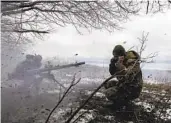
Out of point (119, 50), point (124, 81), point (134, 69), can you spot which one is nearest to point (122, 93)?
point (124, 81)

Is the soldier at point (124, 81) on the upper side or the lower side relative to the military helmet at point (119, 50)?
lower

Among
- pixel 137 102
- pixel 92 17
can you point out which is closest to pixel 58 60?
pixel 92 17

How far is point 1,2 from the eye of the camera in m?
7.70

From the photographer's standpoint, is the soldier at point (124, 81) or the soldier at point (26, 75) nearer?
the soldier at point (124, 81)

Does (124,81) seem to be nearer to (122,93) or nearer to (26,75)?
(122,93)

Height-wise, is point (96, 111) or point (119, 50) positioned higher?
point (119, 50)

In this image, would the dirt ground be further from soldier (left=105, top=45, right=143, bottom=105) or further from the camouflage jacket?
the camouflage jacket

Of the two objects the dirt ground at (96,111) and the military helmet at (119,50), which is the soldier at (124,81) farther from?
the dirt ground at (96,111)

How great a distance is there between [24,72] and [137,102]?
5.54 metres

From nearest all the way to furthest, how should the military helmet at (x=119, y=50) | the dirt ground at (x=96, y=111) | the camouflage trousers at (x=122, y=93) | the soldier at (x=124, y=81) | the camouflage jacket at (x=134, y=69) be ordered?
the dirt ground at (x=96, y=111), the camouflage jacket at (x=134, y=69), the soldier at (x=124, y=81), the camouflage trousers at (x=122, y=93), the military helmet at (x=119, y=50)

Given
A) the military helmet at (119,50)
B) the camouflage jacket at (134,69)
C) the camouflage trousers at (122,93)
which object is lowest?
the camouflage trousers at (122,93)

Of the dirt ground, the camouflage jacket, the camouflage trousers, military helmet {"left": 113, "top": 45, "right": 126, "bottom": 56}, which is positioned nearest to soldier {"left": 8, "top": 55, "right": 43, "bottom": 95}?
the dirt ground

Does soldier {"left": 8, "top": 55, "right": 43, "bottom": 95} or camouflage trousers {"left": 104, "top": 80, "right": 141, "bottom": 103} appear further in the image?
soldier {"left": 8, "top": 55, "right": 43, "bottom": 95}

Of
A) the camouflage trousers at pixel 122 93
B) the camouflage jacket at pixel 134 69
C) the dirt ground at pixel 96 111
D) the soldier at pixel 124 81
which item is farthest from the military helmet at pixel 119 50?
the dirt ground at pixel 96 111
